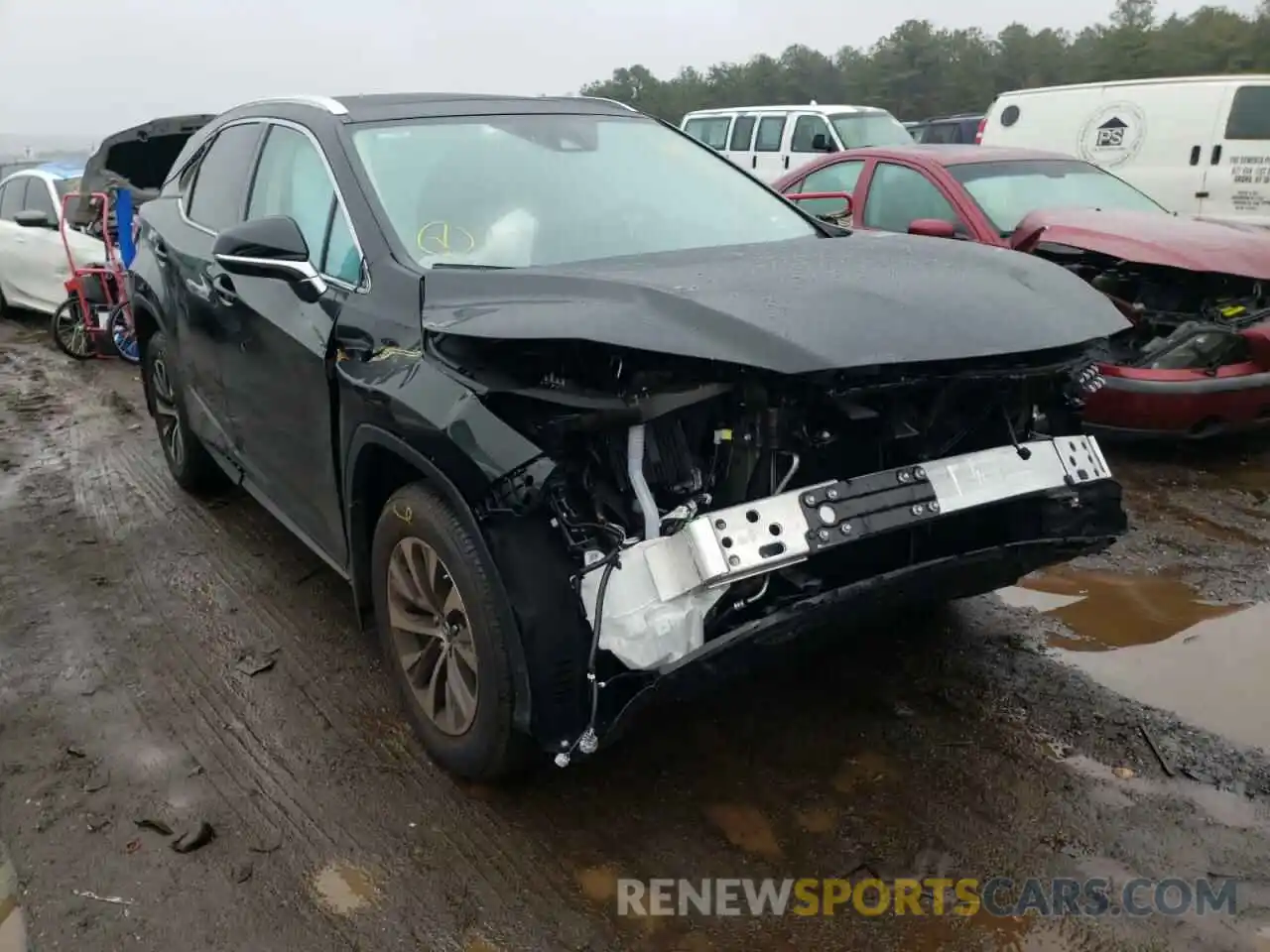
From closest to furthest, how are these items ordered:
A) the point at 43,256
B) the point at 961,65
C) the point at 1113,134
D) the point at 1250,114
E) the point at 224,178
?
the point at 224,178, the point at 43,256, the point at 1250,114, the point at 1113,134, the point at 961,65

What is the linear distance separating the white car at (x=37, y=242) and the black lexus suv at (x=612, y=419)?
23.8ft

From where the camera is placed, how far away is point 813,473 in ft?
8.90

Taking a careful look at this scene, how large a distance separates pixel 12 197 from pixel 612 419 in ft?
36.4

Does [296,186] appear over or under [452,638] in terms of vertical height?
over

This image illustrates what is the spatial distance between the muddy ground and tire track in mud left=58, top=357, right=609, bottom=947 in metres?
0.01

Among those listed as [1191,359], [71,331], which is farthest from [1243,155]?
[71,331]

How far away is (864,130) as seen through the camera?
562 inches

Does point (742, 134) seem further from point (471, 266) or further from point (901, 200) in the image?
point (471, 266)

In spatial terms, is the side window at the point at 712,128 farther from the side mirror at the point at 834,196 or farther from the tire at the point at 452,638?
the tire at the point at 452,638

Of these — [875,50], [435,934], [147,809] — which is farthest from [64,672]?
[875,50]

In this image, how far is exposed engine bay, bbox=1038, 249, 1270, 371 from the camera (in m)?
5.38

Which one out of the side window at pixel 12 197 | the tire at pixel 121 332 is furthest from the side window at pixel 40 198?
the tire at pixel 121 332

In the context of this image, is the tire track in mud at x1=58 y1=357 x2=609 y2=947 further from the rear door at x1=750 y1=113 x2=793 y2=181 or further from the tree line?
the tree line

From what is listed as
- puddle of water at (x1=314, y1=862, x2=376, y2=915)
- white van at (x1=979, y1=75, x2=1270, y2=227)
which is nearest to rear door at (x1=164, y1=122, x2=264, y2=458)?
puddle of water at (x1=314, y1=862, x2=376, y2=915)
